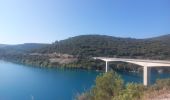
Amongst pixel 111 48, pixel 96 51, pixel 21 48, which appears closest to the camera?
pixel 96 51

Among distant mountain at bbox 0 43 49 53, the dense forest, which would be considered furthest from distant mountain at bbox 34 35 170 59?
distant mountain at bbox 0 43 49 53

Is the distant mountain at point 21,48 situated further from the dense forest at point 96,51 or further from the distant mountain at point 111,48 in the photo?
the distant mountain at point 111,48

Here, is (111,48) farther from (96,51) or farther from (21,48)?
(21,48)

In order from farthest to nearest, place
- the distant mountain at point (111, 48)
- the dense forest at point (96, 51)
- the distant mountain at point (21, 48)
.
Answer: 1. the distant mountain at point (21, 48)
2. the distant mountain at point (111, 48)
3. the dense forest at point (96, 51)

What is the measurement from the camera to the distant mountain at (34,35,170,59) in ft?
232

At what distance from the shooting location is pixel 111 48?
8288 cm

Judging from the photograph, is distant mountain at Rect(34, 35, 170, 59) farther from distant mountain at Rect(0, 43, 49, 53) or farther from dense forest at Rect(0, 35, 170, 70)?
distant mountain at Rect(0, 43, 49, 53)

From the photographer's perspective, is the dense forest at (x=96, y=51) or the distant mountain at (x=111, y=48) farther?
the distant mountain at (x=111, y=48)

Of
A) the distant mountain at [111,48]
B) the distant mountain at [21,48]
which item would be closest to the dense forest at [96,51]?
the distant mountain at [111,48]

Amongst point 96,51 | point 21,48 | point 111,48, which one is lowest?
point 96,51

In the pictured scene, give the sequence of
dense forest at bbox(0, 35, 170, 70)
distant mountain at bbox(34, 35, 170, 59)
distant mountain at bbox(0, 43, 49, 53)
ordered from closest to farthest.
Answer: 1. dense forest at bbox(0, 35, 170, 70)
2. distant mountain at bbox(34, 35, 170, 59)
3. distant mountain at bbox(0, 43, 49, 53)

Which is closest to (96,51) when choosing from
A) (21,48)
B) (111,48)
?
(111,48)

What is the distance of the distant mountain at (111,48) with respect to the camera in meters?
70.7

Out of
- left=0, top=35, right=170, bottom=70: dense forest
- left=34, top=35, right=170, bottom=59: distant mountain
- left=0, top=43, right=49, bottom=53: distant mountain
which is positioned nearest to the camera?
left=0, top=35, right=170, bottom=70: dense forest
